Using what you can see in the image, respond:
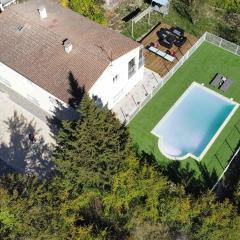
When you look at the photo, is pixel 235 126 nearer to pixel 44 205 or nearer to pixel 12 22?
pixel 44 205

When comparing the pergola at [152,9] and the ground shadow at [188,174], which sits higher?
the pergola at [152,9]

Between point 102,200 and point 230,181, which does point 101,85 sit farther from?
Result: point 230,181

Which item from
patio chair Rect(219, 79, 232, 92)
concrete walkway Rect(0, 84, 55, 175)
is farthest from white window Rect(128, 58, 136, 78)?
patio chair Rect(219, 79, 232, 92)

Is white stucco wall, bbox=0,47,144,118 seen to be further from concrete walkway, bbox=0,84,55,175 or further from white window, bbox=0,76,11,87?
concrete walkway, bbox=0,84,55,175

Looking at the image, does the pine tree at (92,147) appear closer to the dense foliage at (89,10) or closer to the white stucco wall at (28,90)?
the white stucco wall at (28,90)

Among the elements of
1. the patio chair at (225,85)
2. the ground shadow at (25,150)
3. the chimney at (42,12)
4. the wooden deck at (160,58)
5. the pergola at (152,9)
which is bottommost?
Answer: the ground shadow at (25,150)

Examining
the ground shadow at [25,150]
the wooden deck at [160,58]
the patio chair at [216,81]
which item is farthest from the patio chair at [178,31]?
the ground shadow at [25,150]

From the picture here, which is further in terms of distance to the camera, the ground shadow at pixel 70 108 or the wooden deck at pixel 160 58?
the wooden deck at pixel 160 58
